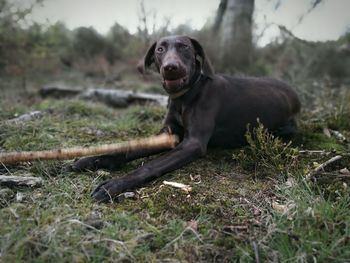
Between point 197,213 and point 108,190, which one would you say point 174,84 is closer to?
point 108,190

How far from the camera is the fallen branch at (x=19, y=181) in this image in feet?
9.05

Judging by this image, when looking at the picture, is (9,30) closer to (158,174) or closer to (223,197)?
(158,174)

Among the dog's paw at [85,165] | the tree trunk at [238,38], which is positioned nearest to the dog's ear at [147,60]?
the dog's paw at [85,165]

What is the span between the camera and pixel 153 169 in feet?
9.69

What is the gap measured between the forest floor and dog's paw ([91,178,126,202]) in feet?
0.18

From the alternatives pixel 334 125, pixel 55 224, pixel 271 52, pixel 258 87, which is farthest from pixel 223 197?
pixel 271 52

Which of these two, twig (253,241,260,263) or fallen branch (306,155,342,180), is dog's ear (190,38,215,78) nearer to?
fallen branch (306,155,342,180)

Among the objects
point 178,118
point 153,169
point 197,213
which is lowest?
point 197,213

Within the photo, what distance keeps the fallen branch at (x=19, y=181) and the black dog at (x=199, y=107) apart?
0.41m

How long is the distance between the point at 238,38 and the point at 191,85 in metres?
5.13

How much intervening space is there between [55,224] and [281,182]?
1.62 m

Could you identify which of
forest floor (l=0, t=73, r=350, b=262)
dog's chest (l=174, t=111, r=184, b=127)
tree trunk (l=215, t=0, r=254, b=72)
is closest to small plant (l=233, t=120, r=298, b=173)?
forest floor (l=0, t=73, r=350, b=262)

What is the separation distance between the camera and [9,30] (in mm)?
7043

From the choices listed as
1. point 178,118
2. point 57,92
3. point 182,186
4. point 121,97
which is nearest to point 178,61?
point 178,118
